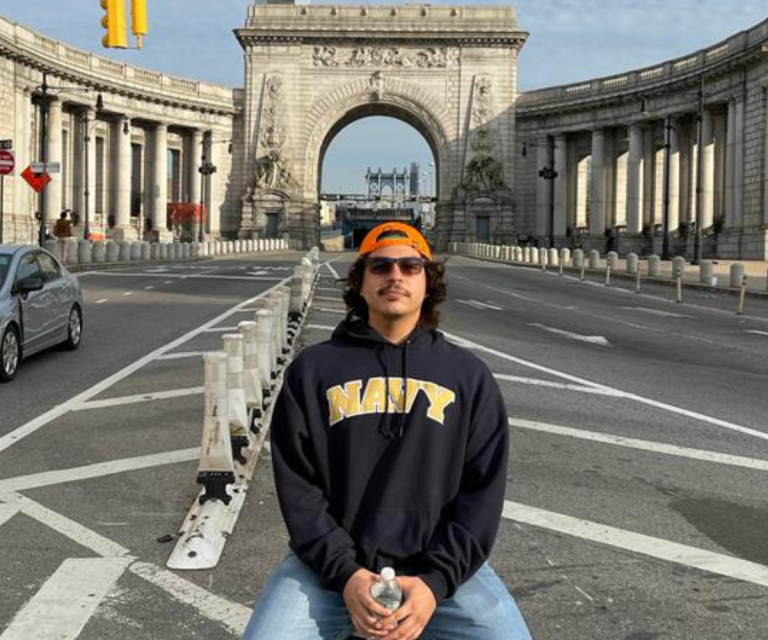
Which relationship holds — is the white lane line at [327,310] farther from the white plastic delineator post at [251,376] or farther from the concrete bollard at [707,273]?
the concrete bollard at [707,273]

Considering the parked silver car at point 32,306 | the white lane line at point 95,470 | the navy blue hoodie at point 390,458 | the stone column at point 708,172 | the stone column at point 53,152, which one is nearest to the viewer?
the navy blue hoodie at point 390,458

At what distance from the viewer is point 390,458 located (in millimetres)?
3229

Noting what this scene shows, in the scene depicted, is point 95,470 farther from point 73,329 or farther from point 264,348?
point 73,329

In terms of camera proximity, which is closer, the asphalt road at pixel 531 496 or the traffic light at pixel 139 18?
the asphalt road at pixel 531 496

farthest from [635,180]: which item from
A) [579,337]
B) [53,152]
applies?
[579,337]

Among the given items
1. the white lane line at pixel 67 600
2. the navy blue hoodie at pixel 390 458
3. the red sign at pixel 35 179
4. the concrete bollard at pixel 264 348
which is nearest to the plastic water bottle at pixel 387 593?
the navy blue hoodie at pixel 390 458

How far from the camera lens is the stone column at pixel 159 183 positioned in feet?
260

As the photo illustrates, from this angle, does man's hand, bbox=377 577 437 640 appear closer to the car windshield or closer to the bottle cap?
the bottle cap

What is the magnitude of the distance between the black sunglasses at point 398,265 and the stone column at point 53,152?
66300 mm

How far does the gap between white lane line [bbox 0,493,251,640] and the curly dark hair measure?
5.47 feet

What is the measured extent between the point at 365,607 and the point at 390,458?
529 millimetres

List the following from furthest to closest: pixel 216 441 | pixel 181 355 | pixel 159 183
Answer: pixel 159 183 → pixel 181 355 → pixel 216 441

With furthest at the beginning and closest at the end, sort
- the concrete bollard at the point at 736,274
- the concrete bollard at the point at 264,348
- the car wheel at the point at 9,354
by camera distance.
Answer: the concrete bollard at the point at 736,274 < the car wheel at the point at 9,354 < the concrete bollard at the point at 264,348

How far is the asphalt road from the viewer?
4.63 m
